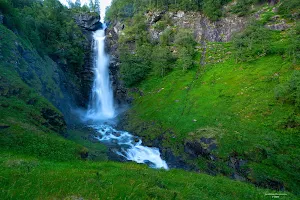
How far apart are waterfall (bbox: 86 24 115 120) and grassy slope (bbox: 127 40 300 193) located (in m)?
10.3

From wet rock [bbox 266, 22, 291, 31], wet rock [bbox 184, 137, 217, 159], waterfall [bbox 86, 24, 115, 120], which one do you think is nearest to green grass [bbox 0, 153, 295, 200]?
wet rock [bbox 184, 137, 217, 159]

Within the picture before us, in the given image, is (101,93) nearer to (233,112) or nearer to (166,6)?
(233,112)

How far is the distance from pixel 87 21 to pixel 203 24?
4884cm

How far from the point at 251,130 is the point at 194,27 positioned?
4673cm

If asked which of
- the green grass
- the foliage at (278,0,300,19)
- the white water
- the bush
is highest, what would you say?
the foliage at (278,0,300,19)

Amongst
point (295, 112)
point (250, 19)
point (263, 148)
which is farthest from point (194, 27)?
point (263, 148)

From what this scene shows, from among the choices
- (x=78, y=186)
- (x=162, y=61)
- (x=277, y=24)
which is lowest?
(x=78, y=186)

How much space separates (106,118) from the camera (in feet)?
159

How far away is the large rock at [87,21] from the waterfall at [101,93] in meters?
20.3

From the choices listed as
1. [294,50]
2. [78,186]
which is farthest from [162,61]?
[78,186]

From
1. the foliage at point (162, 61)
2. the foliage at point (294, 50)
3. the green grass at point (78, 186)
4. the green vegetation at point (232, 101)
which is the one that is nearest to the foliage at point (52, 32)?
the green vegetation at point (232, 101)

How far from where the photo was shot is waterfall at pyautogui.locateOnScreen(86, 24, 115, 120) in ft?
171

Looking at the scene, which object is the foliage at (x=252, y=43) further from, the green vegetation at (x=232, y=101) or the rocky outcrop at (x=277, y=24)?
the rocky outcrop at (x=277, y=24)

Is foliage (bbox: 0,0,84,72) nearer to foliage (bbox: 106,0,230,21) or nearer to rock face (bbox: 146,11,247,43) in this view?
foliage (bbox: 106,0,230,21)
